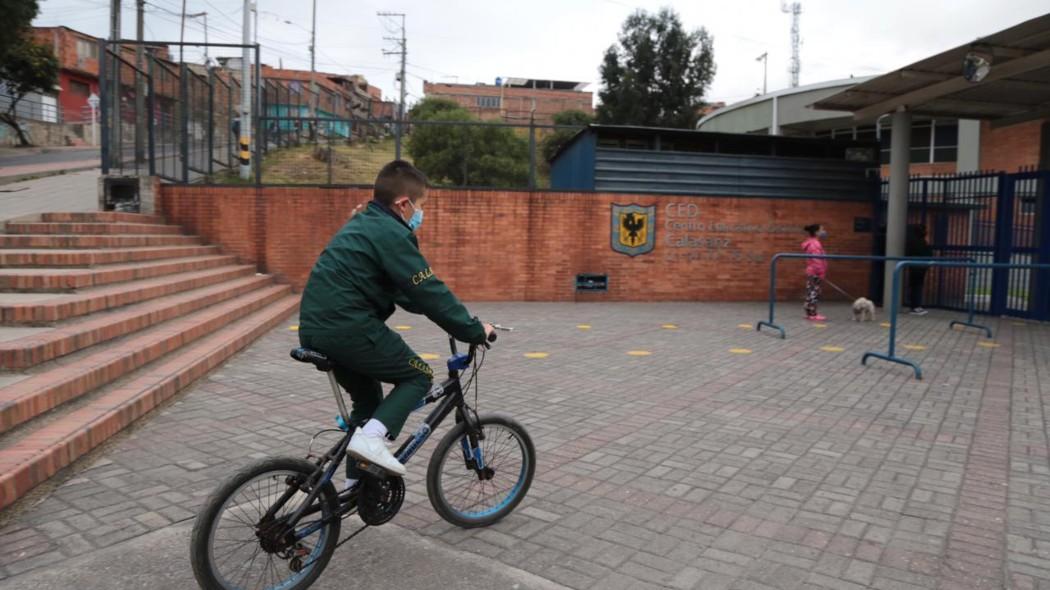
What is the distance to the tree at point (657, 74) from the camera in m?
44.0

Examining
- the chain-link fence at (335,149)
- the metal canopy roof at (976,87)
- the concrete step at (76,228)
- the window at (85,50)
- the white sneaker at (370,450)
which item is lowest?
the white sneaker at (370,450)

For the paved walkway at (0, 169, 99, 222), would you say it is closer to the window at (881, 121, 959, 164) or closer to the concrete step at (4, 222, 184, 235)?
the concrete step at (4, 222, 184, 235)

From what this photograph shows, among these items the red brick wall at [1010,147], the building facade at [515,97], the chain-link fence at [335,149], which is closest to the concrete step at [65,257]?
the chain-link fence at [335,149]

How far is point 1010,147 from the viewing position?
24734 mm

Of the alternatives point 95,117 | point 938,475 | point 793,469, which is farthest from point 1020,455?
point 95,117

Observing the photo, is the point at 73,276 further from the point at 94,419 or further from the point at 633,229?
the point at 633,229

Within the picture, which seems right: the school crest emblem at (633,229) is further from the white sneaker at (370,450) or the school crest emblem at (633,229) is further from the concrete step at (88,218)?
the white sneaker at (370,450)

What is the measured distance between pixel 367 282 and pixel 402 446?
2.68ft

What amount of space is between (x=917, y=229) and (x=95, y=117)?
4501cm

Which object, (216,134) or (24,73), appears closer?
(216,134)

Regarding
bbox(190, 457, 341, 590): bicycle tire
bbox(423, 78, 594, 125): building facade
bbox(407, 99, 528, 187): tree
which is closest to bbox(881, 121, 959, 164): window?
bbox(407, 99, 528, 187): tree

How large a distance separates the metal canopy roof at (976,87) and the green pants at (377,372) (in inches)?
358

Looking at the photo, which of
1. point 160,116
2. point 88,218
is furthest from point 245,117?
point 88,218

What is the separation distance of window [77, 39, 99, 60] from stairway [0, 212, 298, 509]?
2037 inches
